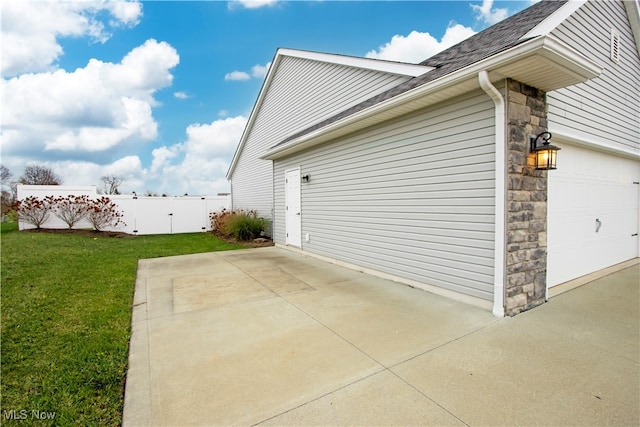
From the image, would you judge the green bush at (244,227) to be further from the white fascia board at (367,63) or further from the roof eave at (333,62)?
the white fascia board at (367,63)

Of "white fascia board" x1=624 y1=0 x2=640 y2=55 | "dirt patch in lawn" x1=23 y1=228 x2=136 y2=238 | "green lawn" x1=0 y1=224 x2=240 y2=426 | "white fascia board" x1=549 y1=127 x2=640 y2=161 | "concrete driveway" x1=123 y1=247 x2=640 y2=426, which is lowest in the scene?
"concrete driveway" x1=123 y1=247 x2=640 y2=426

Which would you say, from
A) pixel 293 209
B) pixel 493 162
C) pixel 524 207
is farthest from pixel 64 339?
pixel 293 209

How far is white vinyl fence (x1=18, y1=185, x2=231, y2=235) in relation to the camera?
11.7 meters

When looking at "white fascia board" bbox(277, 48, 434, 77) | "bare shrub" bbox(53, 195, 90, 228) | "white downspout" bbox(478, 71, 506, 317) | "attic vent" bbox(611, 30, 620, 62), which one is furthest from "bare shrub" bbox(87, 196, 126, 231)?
"attic vent" bbox(611, 30, 620, 62)

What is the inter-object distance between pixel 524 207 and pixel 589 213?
2424 mm

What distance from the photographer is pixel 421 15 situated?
7.74 meters

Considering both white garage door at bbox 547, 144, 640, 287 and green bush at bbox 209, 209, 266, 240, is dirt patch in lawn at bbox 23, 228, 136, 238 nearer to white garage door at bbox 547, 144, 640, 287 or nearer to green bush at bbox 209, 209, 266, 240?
green bush at bbox 209, 209, 266, 240

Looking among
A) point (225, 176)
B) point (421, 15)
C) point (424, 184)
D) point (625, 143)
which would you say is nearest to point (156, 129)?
point (225, 176)

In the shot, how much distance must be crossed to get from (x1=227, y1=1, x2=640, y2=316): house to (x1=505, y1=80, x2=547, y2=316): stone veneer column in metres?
0.02

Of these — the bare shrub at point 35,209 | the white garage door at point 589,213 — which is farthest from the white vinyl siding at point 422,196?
the bare shrub at point 35,209

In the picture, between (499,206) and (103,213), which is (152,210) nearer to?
(103,213)

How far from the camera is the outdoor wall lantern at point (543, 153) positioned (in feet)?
11.5

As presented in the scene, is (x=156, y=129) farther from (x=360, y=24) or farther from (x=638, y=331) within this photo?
(x=638, y=331)

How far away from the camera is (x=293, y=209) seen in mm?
8359
